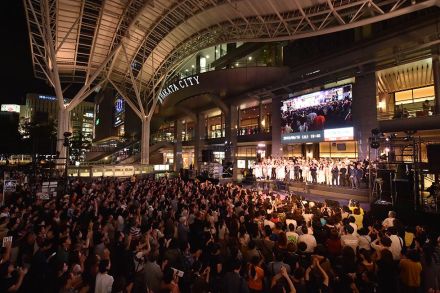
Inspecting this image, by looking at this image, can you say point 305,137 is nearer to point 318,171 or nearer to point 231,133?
point 318,171

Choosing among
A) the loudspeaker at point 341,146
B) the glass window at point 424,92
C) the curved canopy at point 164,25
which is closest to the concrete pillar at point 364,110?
the loudspeaker at point 341,146

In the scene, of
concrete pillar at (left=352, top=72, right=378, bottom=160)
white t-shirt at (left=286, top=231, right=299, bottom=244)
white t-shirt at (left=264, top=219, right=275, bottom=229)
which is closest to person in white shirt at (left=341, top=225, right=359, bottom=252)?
white t-shirt at (left=286, top=231, right=299, bottom=244)

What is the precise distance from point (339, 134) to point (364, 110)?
230cm

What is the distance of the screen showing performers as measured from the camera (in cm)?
1889

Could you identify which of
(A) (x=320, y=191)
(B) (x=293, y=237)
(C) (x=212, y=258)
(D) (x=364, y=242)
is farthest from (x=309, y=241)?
(A) (x=320, y=191)

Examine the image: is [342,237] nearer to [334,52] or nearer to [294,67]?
[334,52]

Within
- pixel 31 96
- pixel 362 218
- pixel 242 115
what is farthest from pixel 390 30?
pixel 31 96

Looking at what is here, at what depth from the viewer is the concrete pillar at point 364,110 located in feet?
56.9

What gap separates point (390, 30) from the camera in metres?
16.5

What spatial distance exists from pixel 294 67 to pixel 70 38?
72.7 feet

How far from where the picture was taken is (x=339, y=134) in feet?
62.5

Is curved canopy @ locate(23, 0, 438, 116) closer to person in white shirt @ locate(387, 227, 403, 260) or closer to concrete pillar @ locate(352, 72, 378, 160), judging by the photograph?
concrete pillar @ locate(352, 72, 378, 160)

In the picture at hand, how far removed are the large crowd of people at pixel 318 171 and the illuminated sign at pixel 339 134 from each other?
1660 millimetres

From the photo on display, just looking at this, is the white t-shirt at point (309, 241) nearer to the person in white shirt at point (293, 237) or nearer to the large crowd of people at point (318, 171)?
the person in white shirt at point (293, 237)
